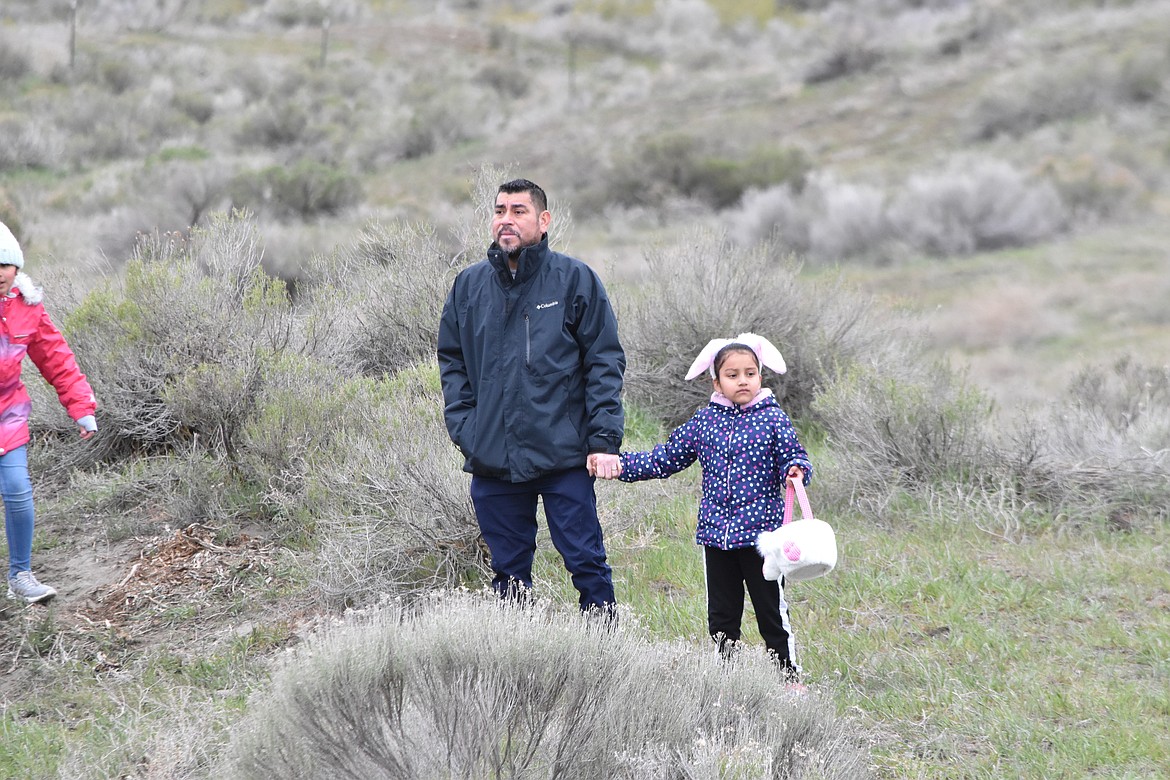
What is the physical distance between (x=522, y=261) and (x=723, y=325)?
184 inches

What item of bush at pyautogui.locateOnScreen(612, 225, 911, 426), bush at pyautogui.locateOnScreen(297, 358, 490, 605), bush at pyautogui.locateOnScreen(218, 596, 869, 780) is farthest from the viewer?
bush at pyautogui.locateOnScreen(612, 225, 911, 426)

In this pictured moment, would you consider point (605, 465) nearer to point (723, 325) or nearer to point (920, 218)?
point (723, 325)

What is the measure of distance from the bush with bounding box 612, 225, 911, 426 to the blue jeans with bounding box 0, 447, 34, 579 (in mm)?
4733

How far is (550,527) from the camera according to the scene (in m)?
4.42

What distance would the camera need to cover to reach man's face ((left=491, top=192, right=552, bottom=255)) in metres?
4.28

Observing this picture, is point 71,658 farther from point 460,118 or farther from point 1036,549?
point 460,118

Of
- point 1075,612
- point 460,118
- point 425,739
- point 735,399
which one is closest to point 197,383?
point 735,399

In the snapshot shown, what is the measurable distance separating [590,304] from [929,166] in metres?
20.0

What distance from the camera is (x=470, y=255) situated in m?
7.89

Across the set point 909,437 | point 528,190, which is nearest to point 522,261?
point 528,190

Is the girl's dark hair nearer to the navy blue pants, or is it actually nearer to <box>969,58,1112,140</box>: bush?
the navy blue pants

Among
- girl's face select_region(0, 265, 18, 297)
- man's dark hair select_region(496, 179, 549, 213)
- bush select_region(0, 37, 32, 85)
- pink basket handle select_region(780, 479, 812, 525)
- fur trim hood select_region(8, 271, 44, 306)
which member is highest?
bush select_region(0, 37, 32, 85)

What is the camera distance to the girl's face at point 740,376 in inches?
167

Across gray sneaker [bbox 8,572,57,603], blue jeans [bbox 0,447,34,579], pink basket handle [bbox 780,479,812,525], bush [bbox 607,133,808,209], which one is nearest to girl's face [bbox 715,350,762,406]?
pink basket handle [bbox 780,479,812,525]
